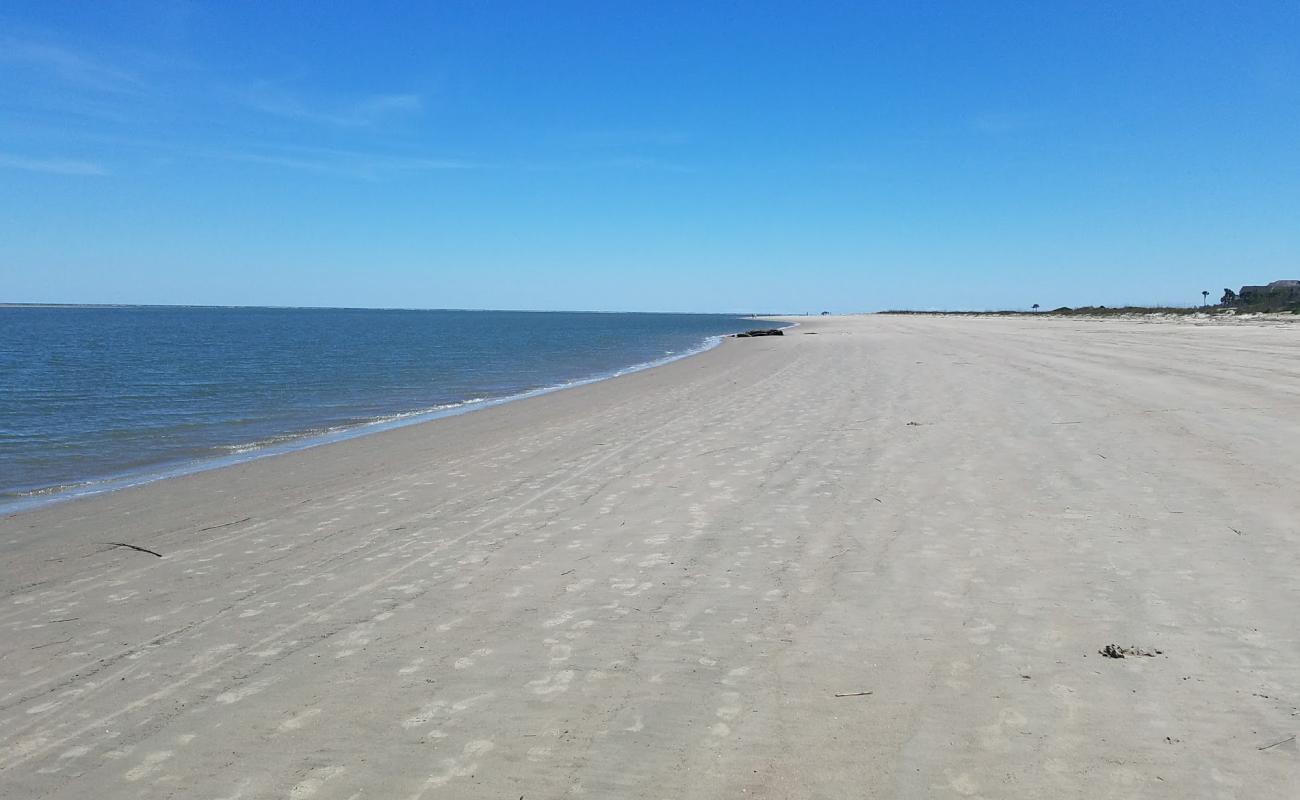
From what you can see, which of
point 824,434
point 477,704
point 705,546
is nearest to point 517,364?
point 824,434

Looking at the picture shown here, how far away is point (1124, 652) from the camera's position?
417cm

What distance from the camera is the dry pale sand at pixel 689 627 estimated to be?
3.31 meters

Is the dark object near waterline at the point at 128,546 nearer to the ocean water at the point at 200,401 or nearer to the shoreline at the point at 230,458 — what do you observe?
the shoreline at the point at 230,458

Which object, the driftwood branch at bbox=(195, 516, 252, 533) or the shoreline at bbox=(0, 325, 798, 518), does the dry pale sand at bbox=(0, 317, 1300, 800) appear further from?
the shoreline at bbox=(0, 325, 798, 518)

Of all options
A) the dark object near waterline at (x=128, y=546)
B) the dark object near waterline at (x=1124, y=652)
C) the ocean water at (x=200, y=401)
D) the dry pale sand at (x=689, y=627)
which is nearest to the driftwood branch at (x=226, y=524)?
the dry pale sand at (x=689, y=627)

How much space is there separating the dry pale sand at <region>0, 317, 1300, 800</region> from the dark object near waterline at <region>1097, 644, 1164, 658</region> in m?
0.07

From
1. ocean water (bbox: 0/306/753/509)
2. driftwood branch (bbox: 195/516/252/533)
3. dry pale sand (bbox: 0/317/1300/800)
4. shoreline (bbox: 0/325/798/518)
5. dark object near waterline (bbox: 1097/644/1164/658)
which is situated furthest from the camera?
ocean water (bbox: 0/306/753/509)

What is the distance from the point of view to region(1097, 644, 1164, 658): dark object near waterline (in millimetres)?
4133

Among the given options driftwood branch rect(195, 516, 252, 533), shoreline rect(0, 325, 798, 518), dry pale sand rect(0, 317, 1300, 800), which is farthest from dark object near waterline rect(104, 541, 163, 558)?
shoreline rect(0, 325, 798, 518)

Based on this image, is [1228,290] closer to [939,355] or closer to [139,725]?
[939,355]

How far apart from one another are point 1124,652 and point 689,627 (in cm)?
243

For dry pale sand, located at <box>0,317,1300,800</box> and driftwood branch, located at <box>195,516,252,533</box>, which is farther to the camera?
driftwood branch, located at <box>195,516,252,533</box>

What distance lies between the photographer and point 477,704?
153 inches

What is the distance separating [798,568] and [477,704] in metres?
2.78
